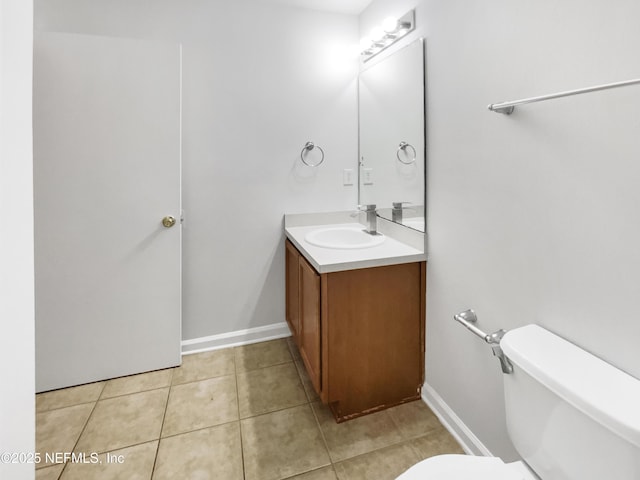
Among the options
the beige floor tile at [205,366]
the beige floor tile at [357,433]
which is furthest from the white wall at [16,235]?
the beige floor tile at [205,366]

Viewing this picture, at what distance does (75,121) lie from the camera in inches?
68.9

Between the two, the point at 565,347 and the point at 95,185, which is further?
the point at 95,185

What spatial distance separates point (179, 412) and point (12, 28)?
164cm

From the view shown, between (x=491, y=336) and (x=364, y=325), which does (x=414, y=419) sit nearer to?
(x=364, y=325)

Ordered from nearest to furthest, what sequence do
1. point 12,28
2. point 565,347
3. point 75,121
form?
point 12,28
point 565,347
point 75,121

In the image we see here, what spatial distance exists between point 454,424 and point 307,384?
0.77 m

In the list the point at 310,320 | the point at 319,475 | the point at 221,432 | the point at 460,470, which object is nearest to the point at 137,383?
the point at 221,432

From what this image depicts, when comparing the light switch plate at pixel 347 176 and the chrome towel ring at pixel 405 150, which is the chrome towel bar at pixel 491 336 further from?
the light switch plate at pixel 347 176

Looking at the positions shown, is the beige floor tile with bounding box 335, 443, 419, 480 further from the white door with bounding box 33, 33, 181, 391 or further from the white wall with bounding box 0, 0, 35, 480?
the white door with bounding box 33, 33, 181, 391

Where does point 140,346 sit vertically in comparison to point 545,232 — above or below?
below

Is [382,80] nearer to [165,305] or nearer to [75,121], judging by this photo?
[75,121]

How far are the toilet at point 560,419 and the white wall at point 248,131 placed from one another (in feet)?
5.29

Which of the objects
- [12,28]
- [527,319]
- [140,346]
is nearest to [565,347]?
[527,319]

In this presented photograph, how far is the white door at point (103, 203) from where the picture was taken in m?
1.73
